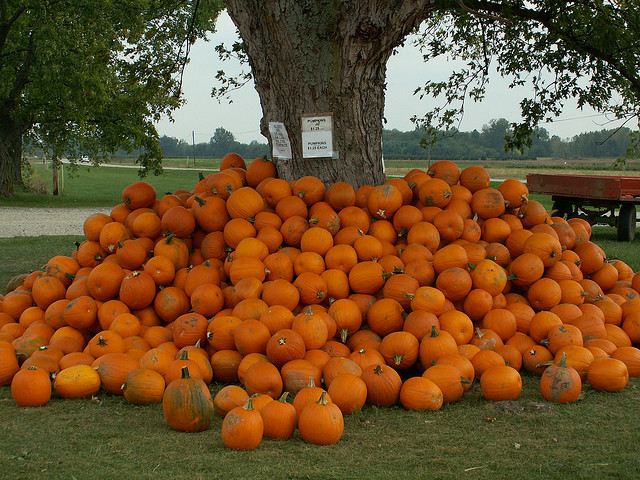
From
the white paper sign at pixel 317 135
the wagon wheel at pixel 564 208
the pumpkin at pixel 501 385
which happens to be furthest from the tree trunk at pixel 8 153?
the pumpkin at pixel 501 385

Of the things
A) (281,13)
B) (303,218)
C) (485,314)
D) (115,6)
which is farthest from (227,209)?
(115,6)

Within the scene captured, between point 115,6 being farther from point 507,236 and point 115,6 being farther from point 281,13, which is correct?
point 507,236

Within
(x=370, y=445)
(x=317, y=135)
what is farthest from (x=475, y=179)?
(x=370, y=445)

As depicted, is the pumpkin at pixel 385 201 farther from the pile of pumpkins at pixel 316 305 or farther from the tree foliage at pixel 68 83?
the tree foliage at pixel 68 83

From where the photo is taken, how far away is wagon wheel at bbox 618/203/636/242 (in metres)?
14.7

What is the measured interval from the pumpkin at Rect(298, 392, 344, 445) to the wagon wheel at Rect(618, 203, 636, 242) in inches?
538

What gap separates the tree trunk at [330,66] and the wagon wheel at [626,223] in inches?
420

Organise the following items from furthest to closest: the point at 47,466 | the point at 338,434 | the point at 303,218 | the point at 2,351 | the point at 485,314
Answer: the point at 303,218
the point at 485,314
the point at 2,351
the point at 338,434
the point at 47,466

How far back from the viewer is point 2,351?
468cm

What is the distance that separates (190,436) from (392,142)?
8740 centimetres

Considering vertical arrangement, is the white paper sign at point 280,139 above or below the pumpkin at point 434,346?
above

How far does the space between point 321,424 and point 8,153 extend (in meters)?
25.7

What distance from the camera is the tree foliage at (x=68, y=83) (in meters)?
19.0

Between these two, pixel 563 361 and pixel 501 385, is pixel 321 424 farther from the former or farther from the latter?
pixel 563 361
